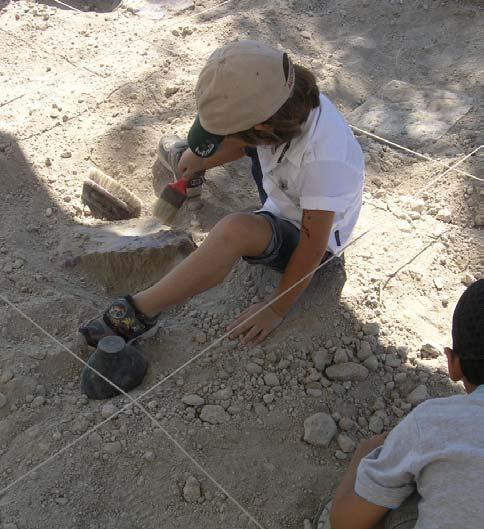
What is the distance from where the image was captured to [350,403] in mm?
1872

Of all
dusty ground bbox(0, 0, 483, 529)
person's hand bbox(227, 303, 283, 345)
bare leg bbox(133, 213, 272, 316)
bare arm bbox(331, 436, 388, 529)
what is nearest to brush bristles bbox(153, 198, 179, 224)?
dusty ground bbox(0, 0, 483, 529)

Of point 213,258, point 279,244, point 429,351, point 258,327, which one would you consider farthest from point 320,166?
point 429,351

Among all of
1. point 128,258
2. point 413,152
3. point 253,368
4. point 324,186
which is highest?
point 324,186

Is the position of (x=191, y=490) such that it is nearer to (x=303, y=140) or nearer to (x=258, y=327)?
(x=258, y=327)

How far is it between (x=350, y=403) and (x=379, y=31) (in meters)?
2.85

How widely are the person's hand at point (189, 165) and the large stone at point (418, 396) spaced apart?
100cm

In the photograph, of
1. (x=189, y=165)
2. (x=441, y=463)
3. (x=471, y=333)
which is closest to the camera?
(x=441, y=463)

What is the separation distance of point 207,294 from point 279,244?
1.36ft

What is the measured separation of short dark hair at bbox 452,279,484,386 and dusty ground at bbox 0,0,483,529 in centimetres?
58

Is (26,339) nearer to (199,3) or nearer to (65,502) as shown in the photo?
(65,502)

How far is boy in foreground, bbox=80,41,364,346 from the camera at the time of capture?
1.71 meters

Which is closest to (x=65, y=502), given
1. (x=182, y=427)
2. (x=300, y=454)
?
(x=182, y=427)

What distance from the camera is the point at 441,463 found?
1.06 metres

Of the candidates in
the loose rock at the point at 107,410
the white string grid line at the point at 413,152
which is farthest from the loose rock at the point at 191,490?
the white string grid line at the point at 413,152
